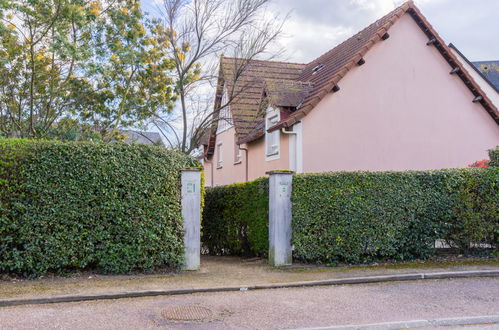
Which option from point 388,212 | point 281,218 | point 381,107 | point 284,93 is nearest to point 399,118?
point 381,107

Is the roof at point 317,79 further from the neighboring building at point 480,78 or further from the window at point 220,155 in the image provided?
the neighboring building at point 480,78

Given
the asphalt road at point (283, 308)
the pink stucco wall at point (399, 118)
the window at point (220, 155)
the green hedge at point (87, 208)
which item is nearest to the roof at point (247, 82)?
the pink stucco wall at point (399, 118)

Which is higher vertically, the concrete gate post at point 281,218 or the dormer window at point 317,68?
the dormer window at point 317,68

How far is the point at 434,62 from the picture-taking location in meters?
18.5

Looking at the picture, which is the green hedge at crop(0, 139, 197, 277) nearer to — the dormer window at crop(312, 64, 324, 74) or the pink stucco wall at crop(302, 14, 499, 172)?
the pink stucco wall at crop(302, 14, 499, 172)

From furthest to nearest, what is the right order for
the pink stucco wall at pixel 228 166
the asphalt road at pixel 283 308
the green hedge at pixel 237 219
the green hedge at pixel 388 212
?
the pink stucco wall at pixel 228 166
the green hedge at pixel 237 219
the green hedge at pixel 388 212
the asphalt road at pixel 283 308

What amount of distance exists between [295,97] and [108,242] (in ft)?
33.9

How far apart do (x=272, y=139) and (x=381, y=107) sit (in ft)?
14.1

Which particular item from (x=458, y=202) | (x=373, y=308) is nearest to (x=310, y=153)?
(x=458, y=202)

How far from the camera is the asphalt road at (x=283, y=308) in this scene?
6363 millimetres

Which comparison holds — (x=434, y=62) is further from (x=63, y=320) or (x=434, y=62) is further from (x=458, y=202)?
(x=63, y=320)

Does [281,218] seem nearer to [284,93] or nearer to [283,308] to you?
[283,308]

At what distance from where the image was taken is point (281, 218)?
10930 millimetres

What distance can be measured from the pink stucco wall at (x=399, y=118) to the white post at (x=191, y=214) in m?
6.83
